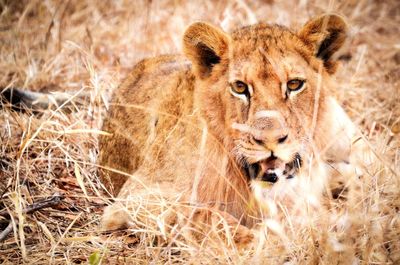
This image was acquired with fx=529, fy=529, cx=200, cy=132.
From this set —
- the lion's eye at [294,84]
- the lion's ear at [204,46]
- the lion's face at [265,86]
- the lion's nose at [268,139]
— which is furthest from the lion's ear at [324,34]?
the lion's nose at [268,139]

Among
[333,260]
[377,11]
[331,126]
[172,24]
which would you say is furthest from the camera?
[377,11]

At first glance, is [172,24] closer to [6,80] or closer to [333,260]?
[6,80]

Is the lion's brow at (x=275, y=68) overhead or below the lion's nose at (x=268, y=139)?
overhead

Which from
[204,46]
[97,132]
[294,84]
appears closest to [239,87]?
[294,84]

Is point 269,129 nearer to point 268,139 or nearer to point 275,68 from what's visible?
point 268,139

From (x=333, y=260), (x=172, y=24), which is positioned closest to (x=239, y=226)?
(x=333, y=260)

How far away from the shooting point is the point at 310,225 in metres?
2.93

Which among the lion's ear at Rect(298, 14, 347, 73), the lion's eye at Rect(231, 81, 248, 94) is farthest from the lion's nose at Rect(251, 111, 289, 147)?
the lion's ear at Rect(298, 14, 347, 73)

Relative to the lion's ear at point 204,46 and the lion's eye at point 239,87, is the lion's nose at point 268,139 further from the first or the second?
the lion's ear at point 204,46

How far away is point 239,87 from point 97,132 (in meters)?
1.00

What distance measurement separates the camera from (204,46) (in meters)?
3.58

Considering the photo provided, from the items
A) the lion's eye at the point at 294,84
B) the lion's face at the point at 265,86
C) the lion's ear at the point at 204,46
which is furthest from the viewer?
the lion's ear at the point at 204,46

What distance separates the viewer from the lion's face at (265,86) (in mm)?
3129

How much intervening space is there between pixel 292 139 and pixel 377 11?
18.9 ft
